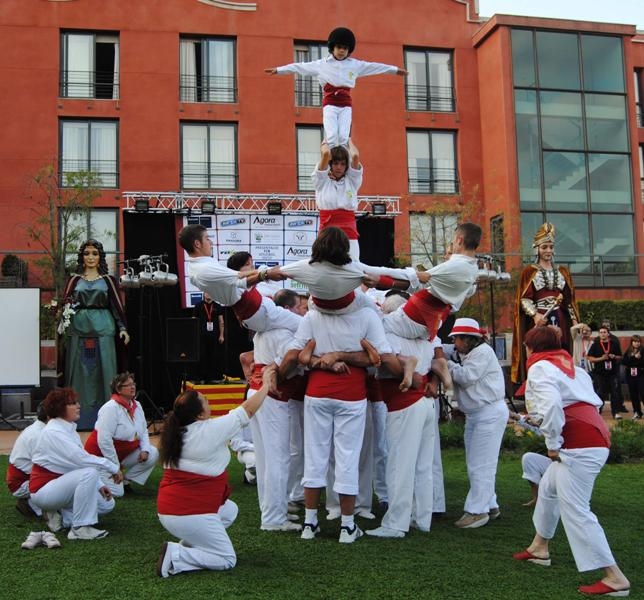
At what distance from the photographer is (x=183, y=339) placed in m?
11.3

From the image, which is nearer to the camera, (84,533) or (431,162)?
(84,533)

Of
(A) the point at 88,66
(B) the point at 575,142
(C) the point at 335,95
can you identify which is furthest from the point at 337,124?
(B) the point at 575,142

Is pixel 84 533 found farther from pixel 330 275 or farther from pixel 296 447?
pixel 330 275

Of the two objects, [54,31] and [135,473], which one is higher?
[54,31]

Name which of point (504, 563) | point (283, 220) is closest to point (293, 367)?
point (504, 563)

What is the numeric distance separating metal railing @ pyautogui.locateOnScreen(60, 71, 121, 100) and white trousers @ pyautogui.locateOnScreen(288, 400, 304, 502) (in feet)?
59.9

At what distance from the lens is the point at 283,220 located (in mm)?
14727

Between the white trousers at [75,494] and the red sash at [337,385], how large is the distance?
5.33 ft

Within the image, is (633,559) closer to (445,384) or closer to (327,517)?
(445,384)

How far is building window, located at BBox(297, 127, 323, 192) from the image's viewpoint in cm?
2275

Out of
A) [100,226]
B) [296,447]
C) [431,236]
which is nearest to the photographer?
[296,447]

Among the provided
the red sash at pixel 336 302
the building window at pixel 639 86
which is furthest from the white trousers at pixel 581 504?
the building window at pixel 639 86

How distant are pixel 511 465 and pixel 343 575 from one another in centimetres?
452

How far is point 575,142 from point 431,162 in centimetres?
430
